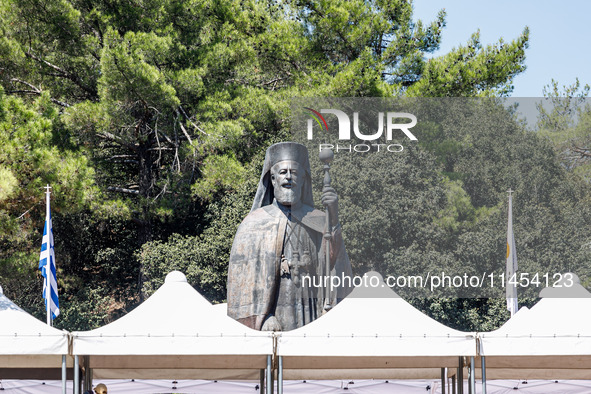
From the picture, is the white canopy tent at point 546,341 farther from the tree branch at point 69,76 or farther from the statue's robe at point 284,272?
the tree branch at point 69,76

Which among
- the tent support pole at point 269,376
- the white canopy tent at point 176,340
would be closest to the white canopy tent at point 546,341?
the tent support pole at point 269,376

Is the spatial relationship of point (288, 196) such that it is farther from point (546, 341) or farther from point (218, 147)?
point (218, 147)

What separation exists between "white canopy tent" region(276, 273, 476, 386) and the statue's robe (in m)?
2.53

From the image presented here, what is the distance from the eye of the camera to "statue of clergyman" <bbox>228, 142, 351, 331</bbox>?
516 inches

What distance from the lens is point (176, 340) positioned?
31.6 ft

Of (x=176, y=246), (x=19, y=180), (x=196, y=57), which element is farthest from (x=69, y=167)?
(x=196, y=57)

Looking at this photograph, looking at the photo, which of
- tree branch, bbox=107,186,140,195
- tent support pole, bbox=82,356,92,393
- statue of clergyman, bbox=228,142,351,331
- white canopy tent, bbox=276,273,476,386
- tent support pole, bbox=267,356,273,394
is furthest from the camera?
tree branch, bbox=107,186,140,195

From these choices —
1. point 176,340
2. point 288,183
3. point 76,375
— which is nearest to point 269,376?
point 176,340

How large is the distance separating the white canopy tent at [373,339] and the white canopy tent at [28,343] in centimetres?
249

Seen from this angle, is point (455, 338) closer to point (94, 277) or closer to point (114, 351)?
point (114, 351)

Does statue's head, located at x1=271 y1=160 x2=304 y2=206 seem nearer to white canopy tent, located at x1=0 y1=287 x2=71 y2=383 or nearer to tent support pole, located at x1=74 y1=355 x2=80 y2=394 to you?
white canopy tent, located at x1=0 y1=287 x2=71 y2=383

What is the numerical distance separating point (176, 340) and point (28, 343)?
64.3 inches

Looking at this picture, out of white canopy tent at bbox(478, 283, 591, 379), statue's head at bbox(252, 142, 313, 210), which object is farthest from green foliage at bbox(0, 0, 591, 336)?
white canopy tent at bbox(478, 283, 591, 379)

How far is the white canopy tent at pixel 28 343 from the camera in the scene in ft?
30.8
